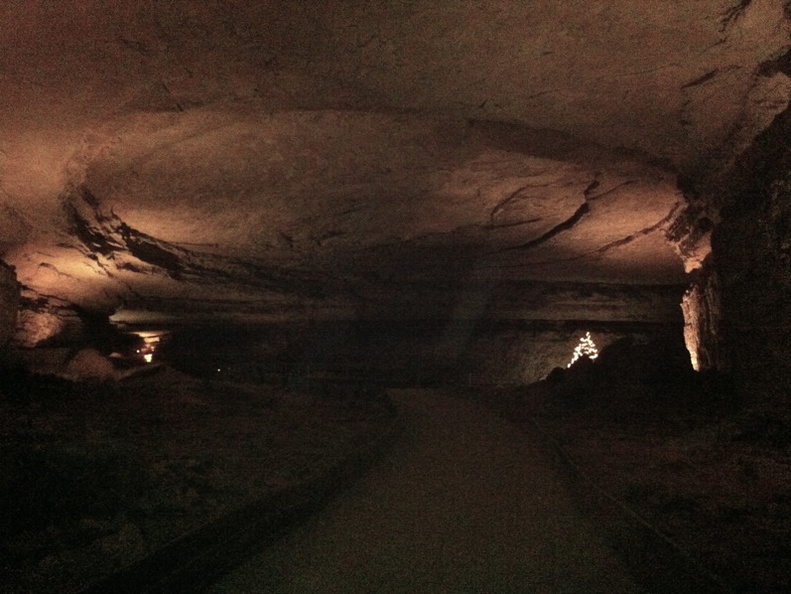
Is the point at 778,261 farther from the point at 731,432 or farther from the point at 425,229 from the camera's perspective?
the point at 425,229

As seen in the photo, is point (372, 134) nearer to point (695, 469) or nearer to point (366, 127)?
point (366, 127)

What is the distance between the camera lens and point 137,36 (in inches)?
185

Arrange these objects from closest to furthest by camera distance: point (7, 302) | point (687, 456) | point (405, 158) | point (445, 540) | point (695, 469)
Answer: point (445, 540) → point (695, 469) → point (687, 456) → point (405, 158) → point (7, 302)

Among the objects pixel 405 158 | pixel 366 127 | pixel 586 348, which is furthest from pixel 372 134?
pixel 586 348

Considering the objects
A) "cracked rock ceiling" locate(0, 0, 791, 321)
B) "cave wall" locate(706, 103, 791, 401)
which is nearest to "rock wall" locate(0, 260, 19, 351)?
"cracked rock ceiling" locate(0, 0, 791, 321)

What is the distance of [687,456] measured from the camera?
5555mm

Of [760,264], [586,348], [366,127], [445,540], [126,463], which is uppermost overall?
[366,127]

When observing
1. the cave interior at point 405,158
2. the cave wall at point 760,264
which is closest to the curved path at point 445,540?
the cave wall at point 760,264

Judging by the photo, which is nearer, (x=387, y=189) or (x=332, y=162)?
(x=332, y=162)

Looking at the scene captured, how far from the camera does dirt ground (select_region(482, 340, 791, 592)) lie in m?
3.27

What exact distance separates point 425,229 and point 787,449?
256 inches

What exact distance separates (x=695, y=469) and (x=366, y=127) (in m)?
5.08

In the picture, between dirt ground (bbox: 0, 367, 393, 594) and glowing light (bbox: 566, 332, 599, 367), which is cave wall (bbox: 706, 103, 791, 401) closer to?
dirt ground (bbox: 0, 367, 393, 594)

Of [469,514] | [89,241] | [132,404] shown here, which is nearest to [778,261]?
[469,514]
